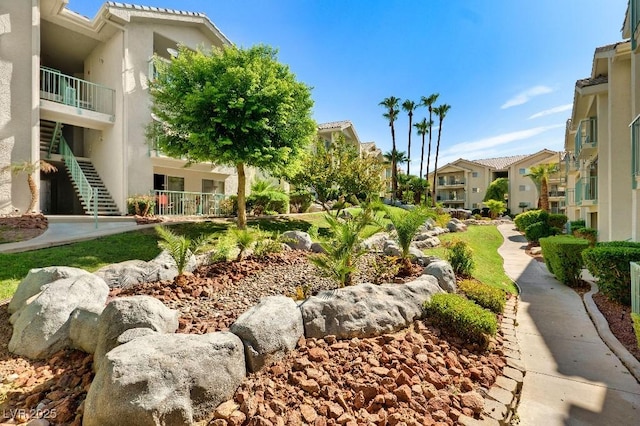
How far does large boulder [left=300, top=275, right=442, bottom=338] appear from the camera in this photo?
4.18 metres

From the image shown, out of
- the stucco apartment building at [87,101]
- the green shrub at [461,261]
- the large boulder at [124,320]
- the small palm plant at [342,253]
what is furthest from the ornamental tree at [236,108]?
the large boulder at [124,320]

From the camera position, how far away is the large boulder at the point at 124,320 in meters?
3.42

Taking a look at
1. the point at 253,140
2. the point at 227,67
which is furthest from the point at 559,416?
the point at 227,67

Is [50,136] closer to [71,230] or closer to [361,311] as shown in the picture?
[71,230]

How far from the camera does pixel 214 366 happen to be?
2986mm

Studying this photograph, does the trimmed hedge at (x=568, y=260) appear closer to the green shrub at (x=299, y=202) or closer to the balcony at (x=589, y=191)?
the balcony at (x=589, y=191)

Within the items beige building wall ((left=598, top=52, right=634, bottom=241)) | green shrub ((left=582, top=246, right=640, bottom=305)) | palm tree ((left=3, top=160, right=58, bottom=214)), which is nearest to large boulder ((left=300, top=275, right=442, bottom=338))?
green shrub ((left=582, top=246, right=640, bottom=305))

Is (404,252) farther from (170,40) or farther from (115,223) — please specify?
(170,40)

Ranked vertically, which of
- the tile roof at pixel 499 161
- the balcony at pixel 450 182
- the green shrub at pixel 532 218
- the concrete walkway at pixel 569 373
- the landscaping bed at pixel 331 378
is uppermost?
the tile roof at pixel 499 161

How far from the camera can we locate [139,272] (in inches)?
239

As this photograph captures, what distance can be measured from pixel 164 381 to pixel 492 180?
5873 cm

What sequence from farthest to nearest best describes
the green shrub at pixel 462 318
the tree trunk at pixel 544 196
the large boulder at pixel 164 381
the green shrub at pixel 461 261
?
the tree trunk at pixel 544 196 → the green shrub at pixel 461 261 → the green shrub at pixel 462 318 → the large boulder at pixel 164 381

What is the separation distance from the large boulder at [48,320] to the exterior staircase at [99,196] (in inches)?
475

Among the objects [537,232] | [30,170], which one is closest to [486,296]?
[537,232]
